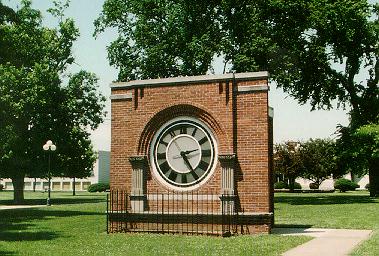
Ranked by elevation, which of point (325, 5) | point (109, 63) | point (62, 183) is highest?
point (325, 5)

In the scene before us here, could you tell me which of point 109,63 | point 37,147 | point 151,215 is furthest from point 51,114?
point 151,215

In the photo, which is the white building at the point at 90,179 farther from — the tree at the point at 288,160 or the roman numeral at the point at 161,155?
the roman numeral at the point at 161,155

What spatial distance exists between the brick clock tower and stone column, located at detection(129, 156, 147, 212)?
3 cm

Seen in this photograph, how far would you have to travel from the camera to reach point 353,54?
3684 centimetres

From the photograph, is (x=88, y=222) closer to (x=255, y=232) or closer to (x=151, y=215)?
(x=151, y=215)

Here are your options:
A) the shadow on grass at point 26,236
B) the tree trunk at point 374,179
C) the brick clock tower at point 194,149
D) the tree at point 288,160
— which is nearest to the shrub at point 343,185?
the tree at point 288,160

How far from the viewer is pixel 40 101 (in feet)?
112

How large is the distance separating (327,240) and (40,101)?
85.0 feet

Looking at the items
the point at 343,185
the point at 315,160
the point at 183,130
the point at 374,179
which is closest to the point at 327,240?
the point at 183,130

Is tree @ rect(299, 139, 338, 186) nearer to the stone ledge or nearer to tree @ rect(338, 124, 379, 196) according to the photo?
tree @ rect(338, 124, 379, 196)

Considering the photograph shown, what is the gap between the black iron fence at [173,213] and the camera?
14.1 m

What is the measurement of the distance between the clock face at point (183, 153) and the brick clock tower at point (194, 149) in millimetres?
31

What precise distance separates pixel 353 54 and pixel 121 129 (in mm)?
26356

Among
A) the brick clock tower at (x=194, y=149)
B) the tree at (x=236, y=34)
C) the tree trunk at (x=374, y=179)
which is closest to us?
the brick clock tower at (x=194, y=149)
